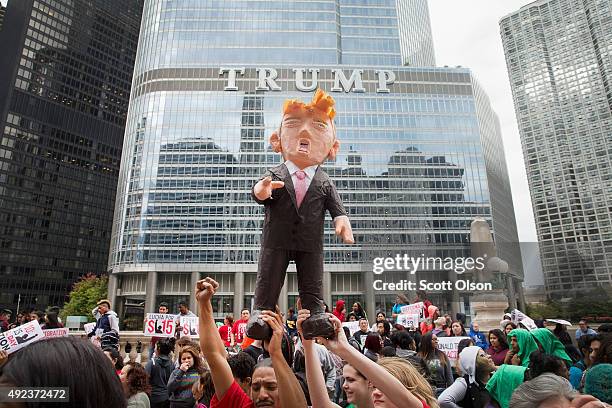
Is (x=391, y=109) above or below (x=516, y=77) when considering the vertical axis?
below

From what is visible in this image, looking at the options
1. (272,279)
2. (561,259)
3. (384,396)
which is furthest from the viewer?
(561,259)

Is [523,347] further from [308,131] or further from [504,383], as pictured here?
[308,131]

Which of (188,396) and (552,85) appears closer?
(188,396)

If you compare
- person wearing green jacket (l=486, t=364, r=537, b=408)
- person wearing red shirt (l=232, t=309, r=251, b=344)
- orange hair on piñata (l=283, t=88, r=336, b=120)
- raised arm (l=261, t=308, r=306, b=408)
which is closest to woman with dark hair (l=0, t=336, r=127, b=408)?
raised arm (l=261, t=308, r=306, b=408)

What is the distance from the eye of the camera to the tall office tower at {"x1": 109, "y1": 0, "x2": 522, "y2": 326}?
5000 cm

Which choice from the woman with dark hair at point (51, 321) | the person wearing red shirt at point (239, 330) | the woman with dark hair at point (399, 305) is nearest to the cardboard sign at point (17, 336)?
the woman with dark hair at point (51, 321)

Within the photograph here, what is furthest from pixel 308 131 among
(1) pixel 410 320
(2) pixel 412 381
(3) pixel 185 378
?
(1) pixel 410 320

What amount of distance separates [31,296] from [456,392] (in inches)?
3723

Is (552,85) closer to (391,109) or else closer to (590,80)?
(590,80)

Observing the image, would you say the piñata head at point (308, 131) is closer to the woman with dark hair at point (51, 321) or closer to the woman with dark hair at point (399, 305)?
the woman with dark hair at point (51, 321)

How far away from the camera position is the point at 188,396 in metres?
4.86

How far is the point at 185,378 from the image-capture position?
4.98 meters

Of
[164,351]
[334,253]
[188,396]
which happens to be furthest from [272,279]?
[334,253]

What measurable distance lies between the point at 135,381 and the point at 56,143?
99.1 meters
